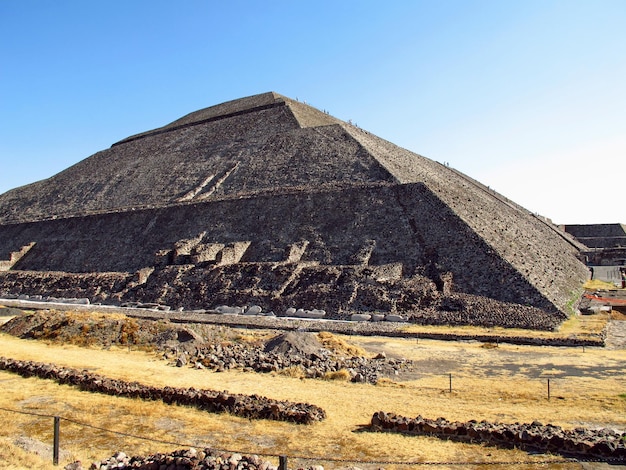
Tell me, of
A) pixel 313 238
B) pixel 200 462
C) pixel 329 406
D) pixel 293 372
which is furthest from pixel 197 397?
pixel 313 238

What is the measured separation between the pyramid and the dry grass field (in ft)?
25.8

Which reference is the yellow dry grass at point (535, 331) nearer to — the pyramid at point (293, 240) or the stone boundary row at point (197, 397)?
the pyramid at point (293, 240)

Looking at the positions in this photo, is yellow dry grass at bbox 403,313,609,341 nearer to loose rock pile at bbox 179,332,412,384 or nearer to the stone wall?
the stone wall

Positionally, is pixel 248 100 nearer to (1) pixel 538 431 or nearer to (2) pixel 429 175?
(2) pixel 429 175

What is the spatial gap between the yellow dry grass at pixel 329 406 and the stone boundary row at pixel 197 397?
20 cm

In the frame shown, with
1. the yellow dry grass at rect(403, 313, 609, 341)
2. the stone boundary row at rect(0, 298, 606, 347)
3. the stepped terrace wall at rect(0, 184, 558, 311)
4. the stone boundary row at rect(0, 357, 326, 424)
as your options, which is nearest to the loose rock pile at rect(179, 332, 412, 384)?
the stone boundary row at rect(0, 357, 326, 424)

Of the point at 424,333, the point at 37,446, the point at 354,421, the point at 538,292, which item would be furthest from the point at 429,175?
the point at 37,446

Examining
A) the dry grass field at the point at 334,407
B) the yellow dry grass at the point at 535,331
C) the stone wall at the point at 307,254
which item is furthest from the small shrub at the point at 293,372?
the stone wall at the point at 307,254

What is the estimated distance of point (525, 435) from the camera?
822 cm

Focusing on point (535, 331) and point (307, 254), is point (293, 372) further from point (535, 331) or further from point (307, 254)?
point (307, 254)

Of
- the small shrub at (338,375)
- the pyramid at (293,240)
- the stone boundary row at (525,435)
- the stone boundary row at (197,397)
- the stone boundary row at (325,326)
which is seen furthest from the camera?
the pyramid at (293,240)

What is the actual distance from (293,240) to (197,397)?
21.9 m

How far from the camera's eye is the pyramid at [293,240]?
25.4 m

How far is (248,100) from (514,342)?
179ft
